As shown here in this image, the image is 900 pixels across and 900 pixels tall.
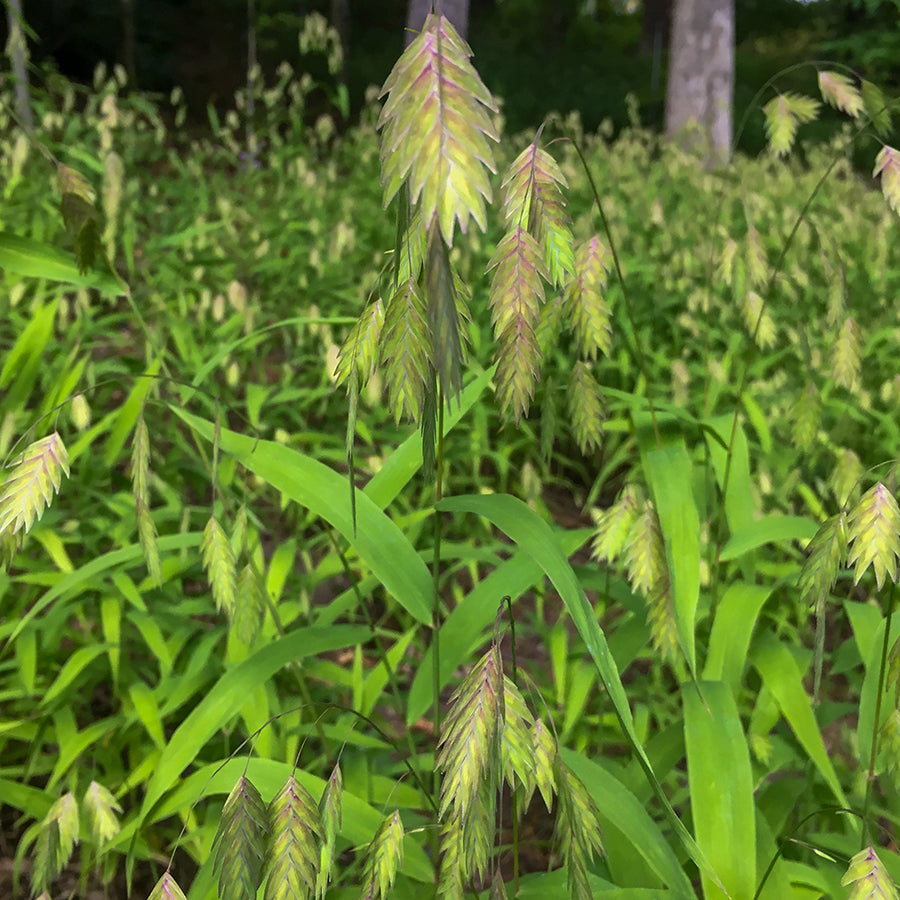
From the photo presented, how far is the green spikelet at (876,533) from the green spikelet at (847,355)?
21.6 inches

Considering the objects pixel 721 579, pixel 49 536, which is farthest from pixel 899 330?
pixel 49 536

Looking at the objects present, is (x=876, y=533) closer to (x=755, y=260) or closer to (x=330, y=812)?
(x=330, y=812)

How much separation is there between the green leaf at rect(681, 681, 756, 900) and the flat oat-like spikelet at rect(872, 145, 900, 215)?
1.76ft

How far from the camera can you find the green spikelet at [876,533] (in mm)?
661

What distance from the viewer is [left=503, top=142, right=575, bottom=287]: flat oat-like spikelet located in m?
0.68

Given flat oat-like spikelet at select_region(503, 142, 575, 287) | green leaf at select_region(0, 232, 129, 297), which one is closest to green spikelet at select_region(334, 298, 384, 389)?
flat oat-like spikelet at select_region(503, 142, 575, 287)

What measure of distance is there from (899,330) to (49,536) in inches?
89.2

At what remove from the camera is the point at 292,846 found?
59cm

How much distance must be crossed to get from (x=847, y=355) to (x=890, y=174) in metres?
0.38

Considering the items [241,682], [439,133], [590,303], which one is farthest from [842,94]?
[241,682]

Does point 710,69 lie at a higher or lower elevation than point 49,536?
higher

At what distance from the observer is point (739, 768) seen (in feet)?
2.92

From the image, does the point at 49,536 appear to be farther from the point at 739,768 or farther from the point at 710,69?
the point at 710,69

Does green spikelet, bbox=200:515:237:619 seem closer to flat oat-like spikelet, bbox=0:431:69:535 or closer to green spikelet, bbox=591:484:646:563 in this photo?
flat oat-like spikelet, bbox=0:431:69:535
